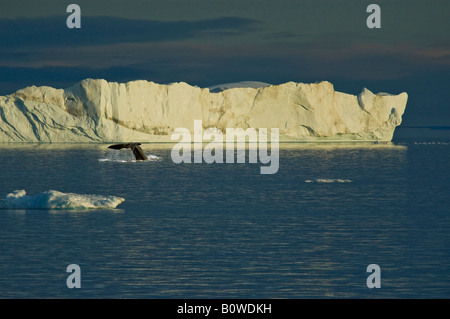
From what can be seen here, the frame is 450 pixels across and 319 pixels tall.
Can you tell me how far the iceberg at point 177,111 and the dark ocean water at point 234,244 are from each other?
4670 cm

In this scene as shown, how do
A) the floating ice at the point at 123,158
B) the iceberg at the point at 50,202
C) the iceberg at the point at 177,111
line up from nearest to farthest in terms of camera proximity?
the iceberg at the point at 50,202 < the floating ice at the point at 123,158 < the iceberg at the point at 177,111

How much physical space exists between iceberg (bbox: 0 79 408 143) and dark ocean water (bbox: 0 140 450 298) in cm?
4670

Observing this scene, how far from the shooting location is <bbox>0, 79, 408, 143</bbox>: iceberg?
72375 mm

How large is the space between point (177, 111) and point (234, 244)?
62.5m

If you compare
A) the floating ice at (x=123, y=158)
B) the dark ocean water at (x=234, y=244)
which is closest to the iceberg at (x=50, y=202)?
the dark ocean water at (x=234, y=244)

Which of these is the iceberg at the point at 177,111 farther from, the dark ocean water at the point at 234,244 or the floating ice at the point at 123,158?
the dark ocean water at the point at 234,244

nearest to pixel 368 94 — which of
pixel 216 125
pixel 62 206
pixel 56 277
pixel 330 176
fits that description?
pixel 216 125

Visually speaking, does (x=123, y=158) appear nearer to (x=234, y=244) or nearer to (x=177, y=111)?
(x=177, y=111)

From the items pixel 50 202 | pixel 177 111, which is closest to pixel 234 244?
pixel 50 202

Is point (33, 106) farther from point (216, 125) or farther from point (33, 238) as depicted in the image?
point (33, 238)

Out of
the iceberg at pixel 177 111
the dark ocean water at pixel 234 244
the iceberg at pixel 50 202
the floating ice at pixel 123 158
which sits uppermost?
the iceberg at pixel 177 111

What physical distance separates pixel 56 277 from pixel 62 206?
803cm

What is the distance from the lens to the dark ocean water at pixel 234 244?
34.8 feet
